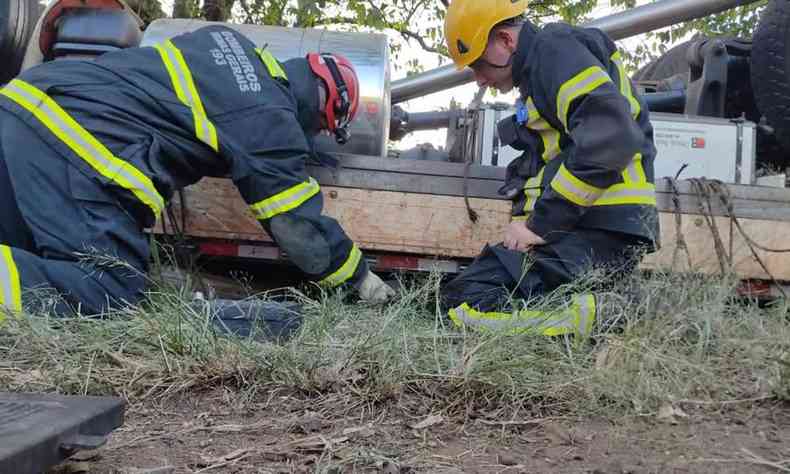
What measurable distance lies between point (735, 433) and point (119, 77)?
2.70 meters

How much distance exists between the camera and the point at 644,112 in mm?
3248

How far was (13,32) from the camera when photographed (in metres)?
4.74

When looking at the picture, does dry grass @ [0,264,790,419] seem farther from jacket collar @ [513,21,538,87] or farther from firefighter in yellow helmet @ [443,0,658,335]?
jacket collar @ [513,21,538,87]

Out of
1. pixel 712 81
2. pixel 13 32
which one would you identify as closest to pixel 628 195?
pixel 712 81

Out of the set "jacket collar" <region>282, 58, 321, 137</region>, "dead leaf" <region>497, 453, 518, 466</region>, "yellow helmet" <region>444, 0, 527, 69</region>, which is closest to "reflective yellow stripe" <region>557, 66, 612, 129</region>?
"yellow helmet" <region>444, 0, 527, 69</region>

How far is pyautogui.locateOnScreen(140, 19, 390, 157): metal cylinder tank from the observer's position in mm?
4285

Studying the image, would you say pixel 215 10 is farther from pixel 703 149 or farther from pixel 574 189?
pixel 574 189

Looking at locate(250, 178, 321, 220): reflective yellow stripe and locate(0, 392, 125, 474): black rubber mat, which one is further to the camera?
locate(250, 178, 321, 220): reflective yellow stripe

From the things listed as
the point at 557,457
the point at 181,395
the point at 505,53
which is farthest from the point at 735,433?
the point at 505,53

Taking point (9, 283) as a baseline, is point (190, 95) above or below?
above

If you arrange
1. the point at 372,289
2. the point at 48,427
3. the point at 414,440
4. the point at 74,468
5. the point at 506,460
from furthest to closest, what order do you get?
1. the point at 372,289
2. the point at 414,440
3. the point at 506,460
4. the point at 74,468
5. the point at 48,427

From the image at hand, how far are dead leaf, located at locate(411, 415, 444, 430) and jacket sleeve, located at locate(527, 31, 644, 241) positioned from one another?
4.09ft

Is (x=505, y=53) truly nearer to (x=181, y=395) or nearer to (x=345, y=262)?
(x=345, y=262)

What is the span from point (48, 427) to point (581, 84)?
216 cm
